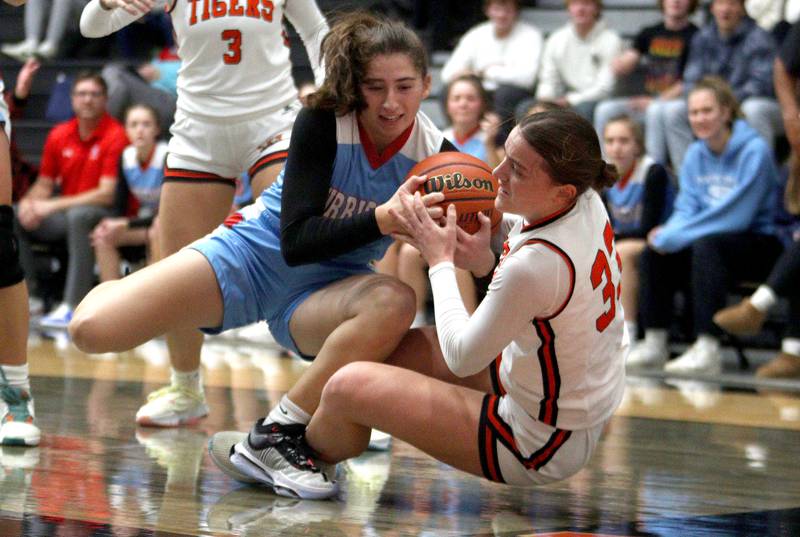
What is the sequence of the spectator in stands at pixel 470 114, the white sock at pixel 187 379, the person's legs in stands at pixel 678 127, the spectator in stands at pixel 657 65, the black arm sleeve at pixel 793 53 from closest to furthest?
1. the white sock at pixel 187 379
2. the black arm sleeve at pixel 793 53
3. the spectator in stands at pixel 470 114
4. the person's legs in stands at pixel 678 127
5. the spectator in stands at pixel 657 65

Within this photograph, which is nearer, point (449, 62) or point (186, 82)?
point (186, 82)

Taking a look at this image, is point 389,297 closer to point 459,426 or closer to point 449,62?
point 459,426

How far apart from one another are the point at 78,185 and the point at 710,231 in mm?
4139

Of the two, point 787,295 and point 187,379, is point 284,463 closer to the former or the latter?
point 187,379

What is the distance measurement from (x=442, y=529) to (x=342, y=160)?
104 centimetres

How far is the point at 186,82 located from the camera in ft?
14.0

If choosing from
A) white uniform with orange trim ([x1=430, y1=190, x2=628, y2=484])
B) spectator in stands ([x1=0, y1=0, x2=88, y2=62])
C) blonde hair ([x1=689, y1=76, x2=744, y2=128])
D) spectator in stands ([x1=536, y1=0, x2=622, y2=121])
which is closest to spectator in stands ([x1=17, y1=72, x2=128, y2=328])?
spectator in stands ([x1=0, y1=0, x2=88, y2=62])

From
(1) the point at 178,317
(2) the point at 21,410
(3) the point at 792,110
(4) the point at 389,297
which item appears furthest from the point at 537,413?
(3) the point at 792,110

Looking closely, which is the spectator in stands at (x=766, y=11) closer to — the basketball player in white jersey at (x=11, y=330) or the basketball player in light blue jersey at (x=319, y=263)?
the basketball player in light blue jersey at (x=319, y=263)

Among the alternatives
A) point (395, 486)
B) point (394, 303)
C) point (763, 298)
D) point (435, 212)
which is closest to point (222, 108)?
point (394, 303)

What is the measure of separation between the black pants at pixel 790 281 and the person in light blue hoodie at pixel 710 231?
0.93ft

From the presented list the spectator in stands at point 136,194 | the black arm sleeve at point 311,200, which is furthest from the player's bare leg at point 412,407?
the spectator in stands at point 136,194

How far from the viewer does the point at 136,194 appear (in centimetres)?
801

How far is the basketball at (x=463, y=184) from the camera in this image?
3152 millimetres
